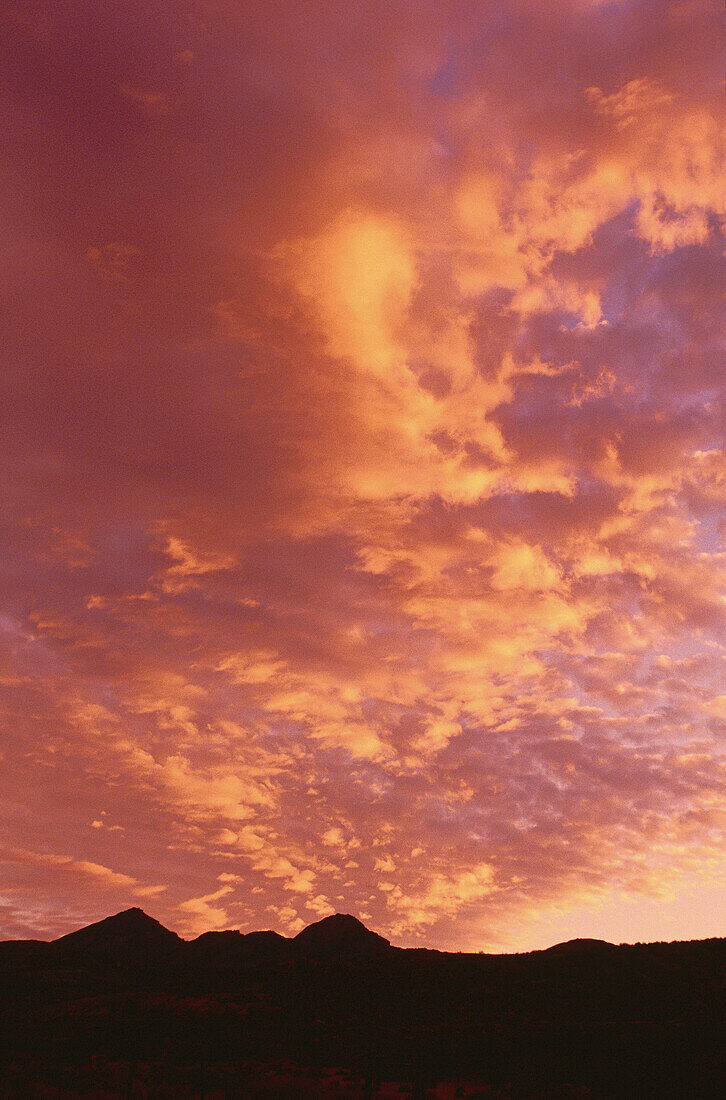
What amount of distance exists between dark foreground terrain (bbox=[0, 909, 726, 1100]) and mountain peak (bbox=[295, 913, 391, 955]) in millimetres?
14675

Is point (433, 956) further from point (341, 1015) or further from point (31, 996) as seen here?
point (31, 996)

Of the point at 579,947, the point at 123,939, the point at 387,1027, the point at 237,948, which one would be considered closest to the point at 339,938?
the point at 237,948

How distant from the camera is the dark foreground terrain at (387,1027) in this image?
3606 cm

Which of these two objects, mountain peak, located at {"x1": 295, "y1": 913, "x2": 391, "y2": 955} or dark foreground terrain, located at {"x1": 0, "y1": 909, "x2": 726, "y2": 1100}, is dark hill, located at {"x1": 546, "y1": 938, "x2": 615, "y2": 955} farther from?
mountain peak, located at {"x1": 295, "y1": 913, "x2": 391, "y2": 955}

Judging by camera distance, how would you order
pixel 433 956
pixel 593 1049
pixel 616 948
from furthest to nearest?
pixel 433 956
pixel 616 948
pixel 593 1049

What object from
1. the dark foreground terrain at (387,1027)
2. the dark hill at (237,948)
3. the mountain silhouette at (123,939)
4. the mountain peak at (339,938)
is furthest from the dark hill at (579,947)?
the mountain silhouette at (123,939)

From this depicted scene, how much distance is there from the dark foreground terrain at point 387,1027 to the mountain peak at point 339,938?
14.7m

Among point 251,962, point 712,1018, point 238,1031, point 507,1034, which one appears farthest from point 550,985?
point 251,962

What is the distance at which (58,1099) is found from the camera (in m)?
33.2

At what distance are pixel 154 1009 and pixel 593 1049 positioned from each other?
1252 inches

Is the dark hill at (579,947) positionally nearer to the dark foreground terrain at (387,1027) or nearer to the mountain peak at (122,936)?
the dark foreground terrain at (387,1027)

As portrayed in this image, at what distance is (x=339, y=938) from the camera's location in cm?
8319

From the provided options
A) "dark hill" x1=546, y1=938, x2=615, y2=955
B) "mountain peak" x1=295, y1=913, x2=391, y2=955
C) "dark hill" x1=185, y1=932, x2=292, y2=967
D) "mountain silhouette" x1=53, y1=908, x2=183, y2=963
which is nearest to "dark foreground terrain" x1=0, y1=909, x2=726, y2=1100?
"dark hill" x1=546, y1=938, x2=615, y2=955

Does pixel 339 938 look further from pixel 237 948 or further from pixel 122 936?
pixel 122 936
